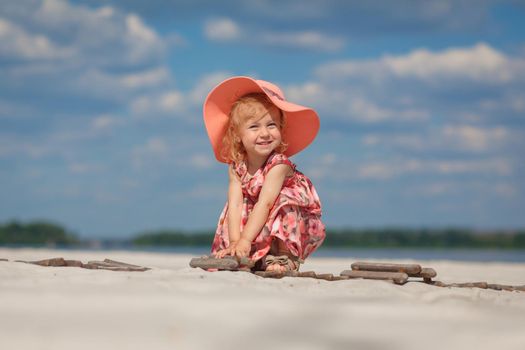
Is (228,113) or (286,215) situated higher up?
(228,113)

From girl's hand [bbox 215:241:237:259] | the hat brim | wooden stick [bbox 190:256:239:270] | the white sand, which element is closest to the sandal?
girl's hand [bbox 215:241:237:259]

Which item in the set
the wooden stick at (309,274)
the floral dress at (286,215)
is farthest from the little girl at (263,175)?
the wooden stick at (309,274)

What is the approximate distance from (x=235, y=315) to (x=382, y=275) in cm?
188

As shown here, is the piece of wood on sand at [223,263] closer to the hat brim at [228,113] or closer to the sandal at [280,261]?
the sandal at [280,261]

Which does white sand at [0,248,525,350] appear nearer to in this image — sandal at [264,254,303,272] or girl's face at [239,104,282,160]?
sandal at [264,254,303,272]

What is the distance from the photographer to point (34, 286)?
3998 mm

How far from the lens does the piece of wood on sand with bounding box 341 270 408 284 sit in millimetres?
4945

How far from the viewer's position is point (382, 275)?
5.04 metres

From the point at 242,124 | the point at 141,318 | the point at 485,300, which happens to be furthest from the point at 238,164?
the point at 141,318

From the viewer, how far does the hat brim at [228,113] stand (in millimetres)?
6102

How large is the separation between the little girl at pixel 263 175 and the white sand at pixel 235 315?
1334 millimetres

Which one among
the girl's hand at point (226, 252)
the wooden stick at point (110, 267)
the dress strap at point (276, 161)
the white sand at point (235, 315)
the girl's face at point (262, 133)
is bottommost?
the white sand at point (235, 315)

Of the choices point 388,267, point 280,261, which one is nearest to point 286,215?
point 280,261

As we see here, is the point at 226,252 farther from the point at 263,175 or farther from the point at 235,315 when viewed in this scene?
the point at 235,315
